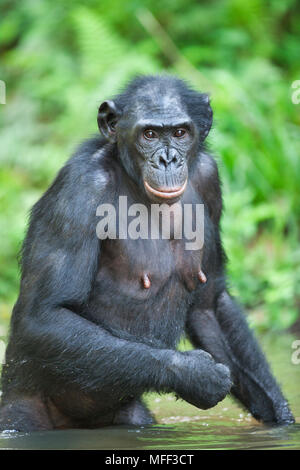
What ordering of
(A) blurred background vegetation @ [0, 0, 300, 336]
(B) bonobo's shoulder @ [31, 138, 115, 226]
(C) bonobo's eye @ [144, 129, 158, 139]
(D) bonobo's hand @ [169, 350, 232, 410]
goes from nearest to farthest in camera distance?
(D) bonobo's hand @ [169, 350, 232, 410] < (B) bonobo's shoulder @ [31, 138, 115, 226] < (C) bonobo's eye @ [144, 129, 158, 139] < (A) blurred background vegetation @ [0, 0, 300, 336]

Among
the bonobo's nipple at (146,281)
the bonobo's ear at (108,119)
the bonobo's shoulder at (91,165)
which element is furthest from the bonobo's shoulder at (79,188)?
the bonobo's nipple at (146,281)

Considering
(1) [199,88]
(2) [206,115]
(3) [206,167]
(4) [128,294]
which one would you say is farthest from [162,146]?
(1) [199,88]

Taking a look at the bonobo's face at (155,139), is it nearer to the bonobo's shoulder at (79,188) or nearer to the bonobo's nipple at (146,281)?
the bonobo's shoulder at (79,188)

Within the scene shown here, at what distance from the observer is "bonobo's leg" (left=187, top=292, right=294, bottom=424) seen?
6.06m

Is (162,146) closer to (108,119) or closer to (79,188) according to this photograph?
(108,119)

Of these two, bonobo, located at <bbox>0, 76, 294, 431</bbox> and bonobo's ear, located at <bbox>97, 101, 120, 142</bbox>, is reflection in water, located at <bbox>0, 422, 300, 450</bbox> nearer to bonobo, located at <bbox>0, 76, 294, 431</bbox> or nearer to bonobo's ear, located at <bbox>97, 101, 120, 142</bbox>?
bonobo, located at <bbox>0, 76, 294, 431</bbox>

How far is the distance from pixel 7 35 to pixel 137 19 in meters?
2.87

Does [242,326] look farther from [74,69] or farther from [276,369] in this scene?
[74,69]

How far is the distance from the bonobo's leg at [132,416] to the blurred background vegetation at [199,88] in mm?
3006

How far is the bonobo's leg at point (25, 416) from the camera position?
5621mm

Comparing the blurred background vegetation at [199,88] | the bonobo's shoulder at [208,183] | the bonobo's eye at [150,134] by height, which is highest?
the blurred background vegetation at [199,88]

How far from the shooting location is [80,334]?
5223 millimetres

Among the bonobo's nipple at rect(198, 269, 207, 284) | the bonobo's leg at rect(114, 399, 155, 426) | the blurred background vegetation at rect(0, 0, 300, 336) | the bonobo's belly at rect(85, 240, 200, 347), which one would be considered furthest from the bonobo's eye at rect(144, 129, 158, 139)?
the blurred background vegetation at rect(0, 0, 300, 336)

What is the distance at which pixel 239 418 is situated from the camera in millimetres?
6164
